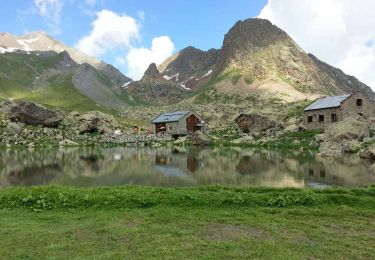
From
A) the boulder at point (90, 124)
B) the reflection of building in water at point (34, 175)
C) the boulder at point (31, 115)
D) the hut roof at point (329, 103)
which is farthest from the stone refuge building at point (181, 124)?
the reflection of building in water at point (34, 175)

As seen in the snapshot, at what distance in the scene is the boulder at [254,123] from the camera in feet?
295

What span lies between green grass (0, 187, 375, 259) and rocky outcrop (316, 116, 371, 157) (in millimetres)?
33611

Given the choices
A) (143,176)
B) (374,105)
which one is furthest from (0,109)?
(374,105)

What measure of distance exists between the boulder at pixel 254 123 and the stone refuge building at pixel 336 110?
7724 mm

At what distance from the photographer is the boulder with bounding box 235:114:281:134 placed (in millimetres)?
89812

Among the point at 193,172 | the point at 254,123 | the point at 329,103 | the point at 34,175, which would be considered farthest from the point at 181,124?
the point at 34,175

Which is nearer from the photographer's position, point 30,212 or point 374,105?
point 30,212

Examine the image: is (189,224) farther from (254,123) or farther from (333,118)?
(254,123)

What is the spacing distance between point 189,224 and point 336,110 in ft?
235

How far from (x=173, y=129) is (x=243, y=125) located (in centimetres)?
1908

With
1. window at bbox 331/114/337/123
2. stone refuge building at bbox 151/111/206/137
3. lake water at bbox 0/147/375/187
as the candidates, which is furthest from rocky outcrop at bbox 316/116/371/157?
stone refuge building at bbox 151/111/206/137

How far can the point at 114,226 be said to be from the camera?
56.1ft

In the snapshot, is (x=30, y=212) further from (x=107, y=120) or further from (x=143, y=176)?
(x=107, y=120)

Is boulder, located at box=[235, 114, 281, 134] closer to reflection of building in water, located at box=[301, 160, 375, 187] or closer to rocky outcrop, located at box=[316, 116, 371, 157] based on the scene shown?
rocky outcrop, located at box=[316, 116, 371, 157]
